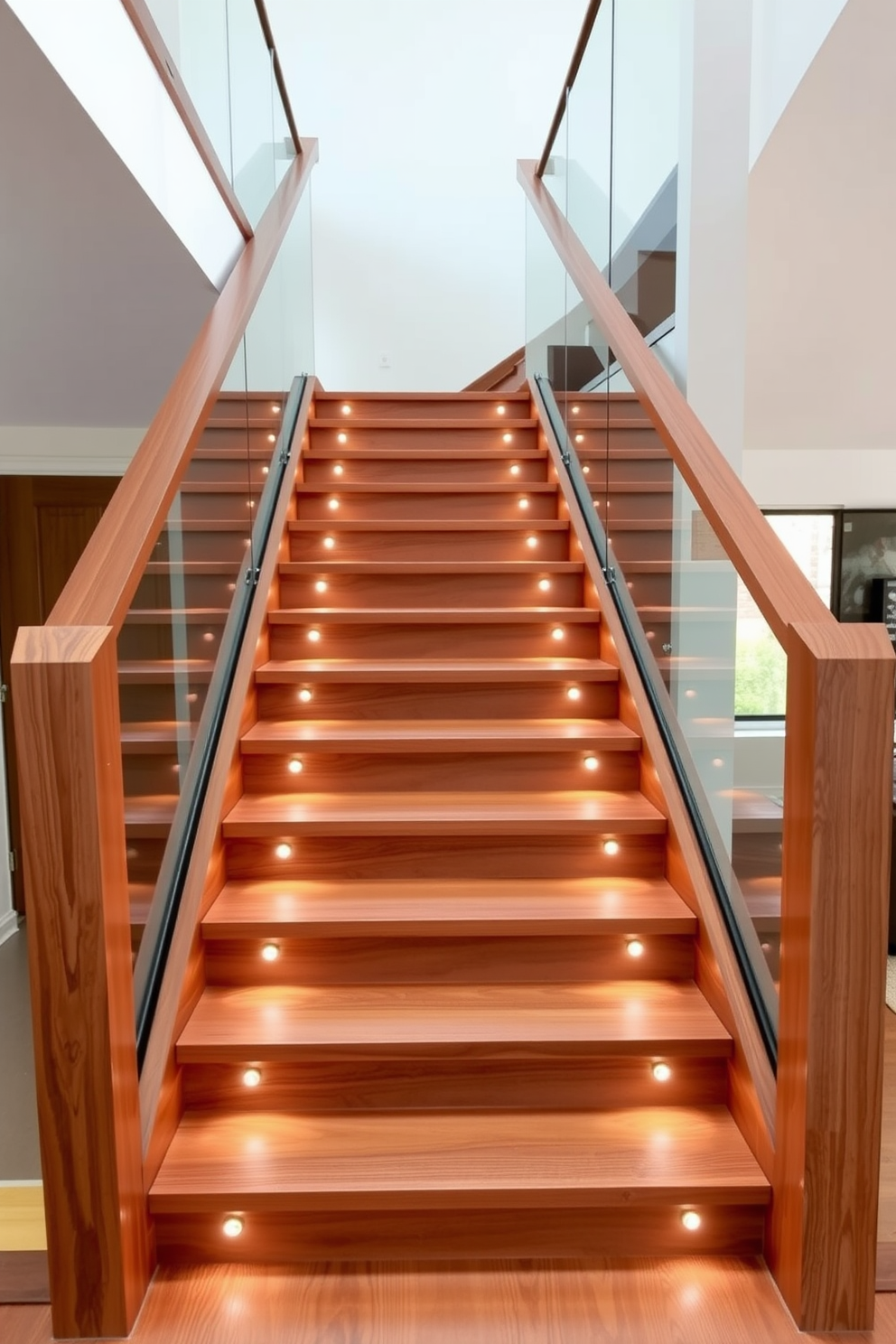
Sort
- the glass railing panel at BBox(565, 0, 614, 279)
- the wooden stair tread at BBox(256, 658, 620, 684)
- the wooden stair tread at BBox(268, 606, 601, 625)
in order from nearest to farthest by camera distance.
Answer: the wooden stair tread at BBox(256, 658, 620, 684), the wooden stair tread at BBox(268, 606, 601, 625), the glass railing panel at BBox(565, 0, 614, 279)

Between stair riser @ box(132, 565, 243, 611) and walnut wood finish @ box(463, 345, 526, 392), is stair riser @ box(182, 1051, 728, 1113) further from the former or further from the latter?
walnut wood finish @ box(463, 345, 526, 392)

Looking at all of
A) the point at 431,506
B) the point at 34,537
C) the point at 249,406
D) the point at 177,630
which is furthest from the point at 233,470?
the point at 34,537

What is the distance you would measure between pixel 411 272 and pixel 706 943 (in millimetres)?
6016

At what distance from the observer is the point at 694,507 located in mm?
2236

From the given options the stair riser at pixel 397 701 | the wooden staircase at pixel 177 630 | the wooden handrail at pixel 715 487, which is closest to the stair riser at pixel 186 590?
the wooden staircase at pixel 177 630

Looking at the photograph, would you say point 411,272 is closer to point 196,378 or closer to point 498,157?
point 498,157

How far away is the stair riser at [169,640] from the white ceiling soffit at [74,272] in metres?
1.05

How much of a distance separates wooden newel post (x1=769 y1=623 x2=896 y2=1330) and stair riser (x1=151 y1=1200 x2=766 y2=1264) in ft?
0.53

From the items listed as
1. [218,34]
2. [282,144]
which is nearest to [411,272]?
[282,144]

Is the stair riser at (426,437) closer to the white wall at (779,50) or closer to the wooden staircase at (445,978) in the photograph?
the wooden staircase at (445,978)

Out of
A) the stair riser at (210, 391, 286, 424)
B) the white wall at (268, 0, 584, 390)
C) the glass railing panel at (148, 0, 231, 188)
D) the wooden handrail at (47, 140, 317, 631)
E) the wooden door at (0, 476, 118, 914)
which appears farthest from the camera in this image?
the white wall at (268, 0, 584, 390)

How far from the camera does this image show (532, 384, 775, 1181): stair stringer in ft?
5.71

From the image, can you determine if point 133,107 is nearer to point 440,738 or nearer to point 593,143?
point 440,738

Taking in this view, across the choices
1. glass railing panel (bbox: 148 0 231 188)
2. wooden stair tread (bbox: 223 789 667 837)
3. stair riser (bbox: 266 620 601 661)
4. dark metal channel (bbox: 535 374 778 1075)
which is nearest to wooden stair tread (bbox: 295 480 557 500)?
dark metal channel (bbox: 535 374 778 1075)
